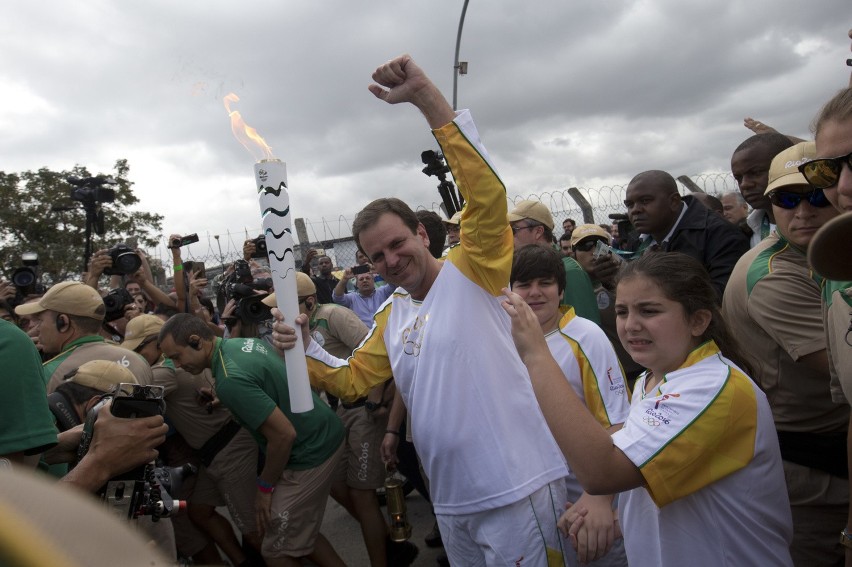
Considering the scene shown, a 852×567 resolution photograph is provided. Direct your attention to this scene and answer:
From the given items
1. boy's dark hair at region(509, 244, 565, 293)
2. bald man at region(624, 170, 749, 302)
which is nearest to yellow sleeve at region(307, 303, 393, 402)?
boy's dark hair at region(509, 244, 565, 293)

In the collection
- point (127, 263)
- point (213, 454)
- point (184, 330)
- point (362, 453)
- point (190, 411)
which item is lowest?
point (362, 453)

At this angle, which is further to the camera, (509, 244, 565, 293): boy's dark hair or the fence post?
the fence post

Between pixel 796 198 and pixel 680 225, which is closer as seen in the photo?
pixel 796 198

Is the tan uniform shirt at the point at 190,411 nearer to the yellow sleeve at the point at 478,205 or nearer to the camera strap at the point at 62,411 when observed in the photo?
the camera strap at the point at 62,411

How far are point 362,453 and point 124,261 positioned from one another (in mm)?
3488

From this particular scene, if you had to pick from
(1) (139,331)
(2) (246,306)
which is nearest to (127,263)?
(1) (139,331)

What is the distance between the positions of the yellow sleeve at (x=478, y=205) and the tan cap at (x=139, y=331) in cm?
344

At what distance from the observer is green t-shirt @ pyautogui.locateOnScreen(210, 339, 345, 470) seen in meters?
3.58

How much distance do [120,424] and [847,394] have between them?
2281 mm

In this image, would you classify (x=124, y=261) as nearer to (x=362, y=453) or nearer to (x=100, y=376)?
(x=362, y=453)

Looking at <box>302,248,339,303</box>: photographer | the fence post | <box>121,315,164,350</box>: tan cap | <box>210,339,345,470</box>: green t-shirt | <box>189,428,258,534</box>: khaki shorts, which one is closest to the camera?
<box>210,339,345,470</box>: green t-shirt

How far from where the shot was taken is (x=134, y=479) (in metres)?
2.14

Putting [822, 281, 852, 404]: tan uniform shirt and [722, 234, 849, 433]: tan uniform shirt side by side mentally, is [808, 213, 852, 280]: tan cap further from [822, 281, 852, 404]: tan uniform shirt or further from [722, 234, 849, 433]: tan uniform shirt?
[722, 234, 849, 433]: tan uniform shirt

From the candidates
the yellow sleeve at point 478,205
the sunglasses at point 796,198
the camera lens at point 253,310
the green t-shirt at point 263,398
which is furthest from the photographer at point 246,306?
the sunglasses at point 796,198
